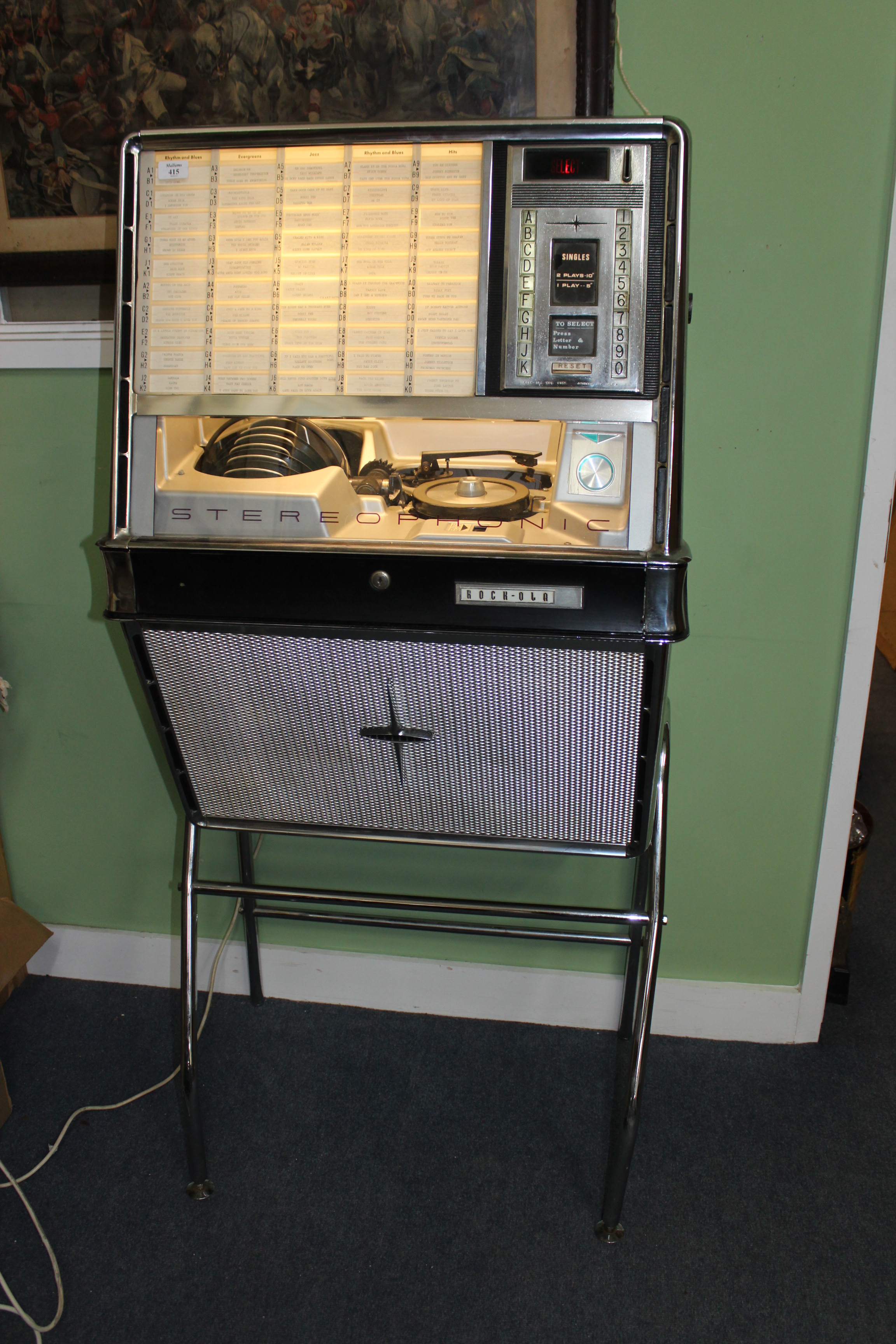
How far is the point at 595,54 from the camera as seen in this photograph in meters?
1.26

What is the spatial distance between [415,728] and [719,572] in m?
0.65

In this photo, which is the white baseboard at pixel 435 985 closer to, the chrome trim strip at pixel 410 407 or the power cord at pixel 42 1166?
the power cord at pixel 42 1166

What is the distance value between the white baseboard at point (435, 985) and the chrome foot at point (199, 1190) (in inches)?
17.9

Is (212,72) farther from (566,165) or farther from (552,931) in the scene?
(552,931)

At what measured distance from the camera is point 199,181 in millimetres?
1099

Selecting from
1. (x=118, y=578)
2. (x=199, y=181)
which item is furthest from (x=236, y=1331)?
(x=199, y=181)

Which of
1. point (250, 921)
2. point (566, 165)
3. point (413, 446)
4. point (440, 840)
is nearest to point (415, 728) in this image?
point (440, 840)

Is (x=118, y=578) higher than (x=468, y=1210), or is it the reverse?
(x=118, y=578)

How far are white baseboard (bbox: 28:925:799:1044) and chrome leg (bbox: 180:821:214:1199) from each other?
47cm

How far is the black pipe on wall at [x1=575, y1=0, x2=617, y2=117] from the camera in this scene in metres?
1.25

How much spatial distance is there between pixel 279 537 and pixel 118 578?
214 millimetres

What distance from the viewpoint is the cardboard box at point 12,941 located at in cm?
165

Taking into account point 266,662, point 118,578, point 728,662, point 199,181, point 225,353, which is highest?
point 199,181

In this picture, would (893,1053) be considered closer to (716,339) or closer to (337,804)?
(337,804)
